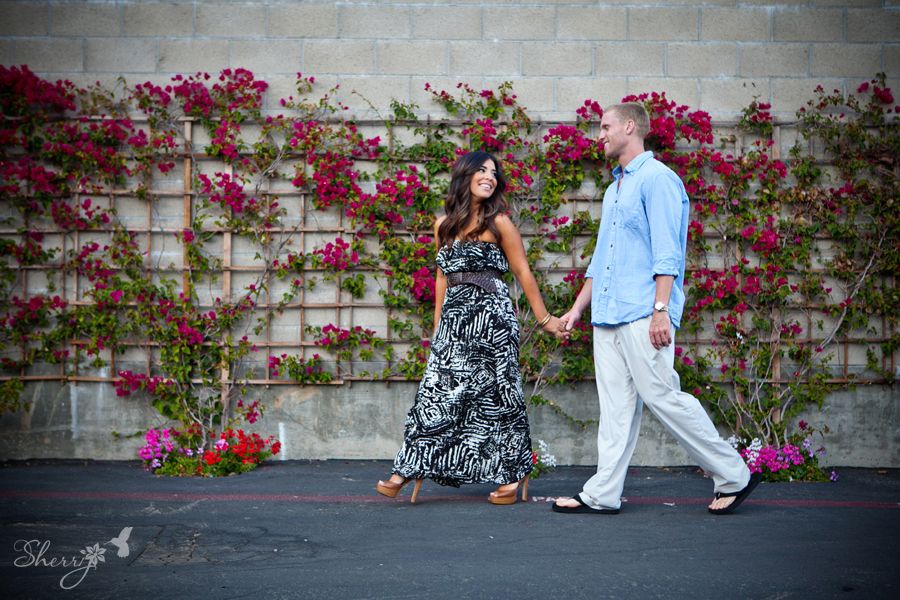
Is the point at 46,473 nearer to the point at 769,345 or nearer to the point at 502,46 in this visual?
the point at 502,46

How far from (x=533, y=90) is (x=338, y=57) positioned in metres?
1.24

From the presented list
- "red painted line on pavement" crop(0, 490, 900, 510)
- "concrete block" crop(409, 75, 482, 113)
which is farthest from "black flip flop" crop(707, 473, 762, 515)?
"concrete block" crop(409, 75, 482, 113)

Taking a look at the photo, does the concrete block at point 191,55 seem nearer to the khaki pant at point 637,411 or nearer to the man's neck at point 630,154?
the man's neck at point 630,154

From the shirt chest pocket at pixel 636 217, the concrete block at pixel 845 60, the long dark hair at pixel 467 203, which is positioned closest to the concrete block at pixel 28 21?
the long dark hair at pixel 467 203

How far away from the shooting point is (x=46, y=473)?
17.9ft

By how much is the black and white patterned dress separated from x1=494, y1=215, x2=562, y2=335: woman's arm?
0.19 ft

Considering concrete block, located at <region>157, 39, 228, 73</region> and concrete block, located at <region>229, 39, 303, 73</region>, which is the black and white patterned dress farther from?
concrete block, located at <region>157, 39, 228, 73</region>

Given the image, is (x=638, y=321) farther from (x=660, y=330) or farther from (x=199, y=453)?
(x=199, y=453)

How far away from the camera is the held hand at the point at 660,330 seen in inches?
159

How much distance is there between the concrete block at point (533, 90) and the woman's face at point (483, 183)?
1.45 m

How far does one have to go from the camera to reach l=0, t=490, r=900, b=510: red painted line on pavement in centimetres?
468

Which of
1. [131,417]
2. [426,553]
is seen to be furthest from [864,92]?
[131,417]

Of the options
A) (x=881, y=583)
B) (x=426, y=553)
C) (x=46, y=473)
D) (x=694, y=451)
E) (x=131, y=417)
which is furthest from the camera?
(x=131, y=417)

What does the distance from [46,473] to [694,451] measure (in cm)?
370
